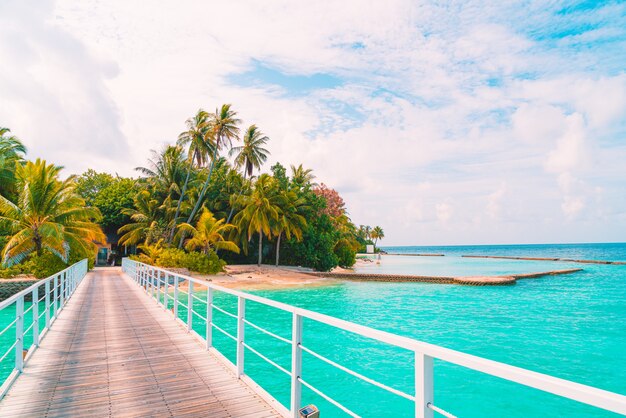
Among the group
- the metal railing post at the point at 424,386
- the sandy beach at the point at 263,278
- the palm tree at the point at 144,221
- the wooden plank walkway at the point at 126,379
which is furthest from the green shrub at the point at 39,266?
the metal railing post at the point at 424,386

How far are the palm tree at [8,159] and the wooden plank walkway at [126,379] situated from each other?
19.5m

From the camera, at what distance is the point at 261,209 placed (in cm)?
3278

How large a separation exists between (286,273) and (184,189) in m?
10.9

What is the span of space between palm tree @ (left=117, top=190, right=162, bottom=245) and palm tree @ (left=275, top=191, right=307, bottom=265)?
9.85 m

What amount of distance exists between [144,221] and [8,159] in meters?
11.2

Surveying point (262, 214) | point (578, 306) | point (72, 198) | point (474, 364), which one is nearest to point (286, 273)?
point (262, 214)

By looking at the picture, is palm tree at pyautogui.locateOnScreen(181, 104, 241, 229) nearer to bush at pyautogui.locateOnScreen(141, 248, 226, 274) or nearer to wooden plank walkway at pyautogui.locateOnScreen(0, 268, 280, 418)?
bush at pyautogui.locateOnScreen(141, 248, 226, 274)

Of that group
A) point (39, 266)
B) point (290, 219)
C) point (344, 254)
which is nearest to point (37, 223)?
point (39, 266)

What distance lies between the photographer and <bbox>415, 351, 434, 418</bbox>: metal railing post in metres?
2.23

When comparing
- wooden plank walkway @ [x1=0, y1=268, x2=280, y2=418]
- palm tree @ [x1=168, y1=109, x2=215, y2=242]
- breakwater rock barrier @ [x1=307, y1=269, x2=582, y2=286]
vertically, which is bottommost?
breakwater rock barrier @ [x1=307, y1=269, x2=582, y2=286]

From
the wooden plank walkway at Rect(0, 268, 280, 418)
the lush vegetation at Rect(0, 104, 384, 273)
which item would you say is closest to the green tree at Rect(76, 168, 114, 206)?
the lush vegetation at Rect(0, 104, 384, 273)

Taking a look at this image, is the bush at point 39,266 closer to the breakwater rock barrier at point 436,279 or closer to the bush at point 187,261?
the bush at point 187,261

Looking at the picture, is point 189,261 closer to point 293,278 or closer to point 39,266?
point 293,278

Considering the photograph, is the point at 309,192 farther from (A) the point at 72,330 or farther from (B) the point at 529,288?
(A) the point at 72,330
